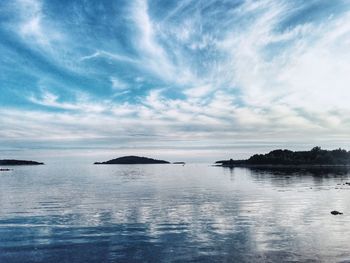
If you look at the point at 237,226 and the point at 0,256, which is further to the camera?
the point at 237,226

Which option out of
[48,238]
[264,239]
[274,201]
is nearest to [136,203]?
[274,201]

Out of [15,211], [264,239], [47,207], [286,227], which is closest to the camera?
[264,239]

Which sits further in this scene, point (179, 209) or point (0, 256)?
point (179, 209)

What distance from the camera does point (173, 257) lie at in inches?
1209

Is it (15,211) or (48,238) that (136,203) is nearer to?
(15,211)

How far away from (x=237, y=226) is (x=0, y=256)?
2583 centimetres

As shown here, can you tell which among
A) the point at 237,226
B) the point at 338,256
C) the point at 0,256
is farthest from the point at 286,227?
the point at 0,256

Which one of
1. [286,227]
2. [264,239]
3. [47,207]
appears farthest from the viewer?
[47,207]

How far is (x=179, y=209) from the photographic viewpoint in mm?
60812

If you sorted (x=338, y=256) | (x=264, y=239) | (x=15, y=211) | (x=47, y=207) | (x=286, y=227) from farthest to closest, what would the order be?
(x=47, y=207), (x=15, y=211), (x=286, y=227), (x=264, y=239), (x=338, y=256)

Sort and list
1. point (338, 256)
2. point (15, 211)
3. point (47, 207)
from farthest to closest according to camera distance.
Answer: point (47, 207)
point (15, 211)
point (338, 256)

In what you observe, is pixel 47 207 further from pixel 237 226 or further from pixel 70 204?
pixel 237 226

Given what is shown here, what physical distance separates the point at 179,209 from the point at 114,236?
22.9m

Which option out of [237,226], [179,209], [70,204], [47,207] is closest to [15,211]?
[47,207]
